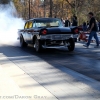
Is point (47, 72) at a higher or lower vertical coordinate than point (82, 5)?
lower

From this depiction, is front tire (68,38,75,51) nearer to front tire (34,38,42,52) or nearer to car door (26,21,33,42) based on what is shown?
front tire (34,38,42,52)

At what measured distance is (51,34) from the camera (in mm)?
12180

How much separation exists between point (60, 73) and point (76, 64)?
165cm

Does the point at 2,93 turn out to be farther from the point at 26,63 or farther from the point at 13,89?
the point at 26,63

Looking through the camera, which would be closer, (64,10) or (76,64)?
(76,64)

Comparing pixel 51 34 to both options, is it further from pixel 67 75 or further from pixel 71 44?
pixel 67 75

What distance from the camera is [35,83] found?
670 centimetres

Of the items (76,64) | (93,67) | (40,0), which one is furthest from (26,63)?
(40,0)

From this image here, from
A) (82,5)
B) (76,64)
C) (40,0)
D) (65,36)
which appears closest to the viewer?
(76,64)

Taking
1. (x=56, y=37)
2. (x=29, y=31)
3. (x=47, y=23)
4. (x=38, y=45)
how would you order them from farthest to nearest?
(x=29, y=31)
(x=47, y=23)
(x=38, y=45)
(x=56, y=37)

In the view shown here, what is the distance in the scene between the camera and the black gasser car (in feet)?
40.0

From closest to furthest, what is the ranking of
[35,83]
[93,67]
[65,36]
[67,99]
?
1. [67,99]
2. [35,83]
3. [93,67]
4. [65,36]

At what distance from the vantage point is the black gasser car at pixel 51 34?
1220 cm

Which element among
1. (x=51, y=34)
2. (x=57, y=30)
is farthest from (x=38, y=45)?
(x=57, y=30)
